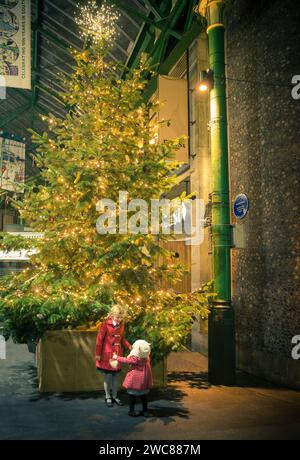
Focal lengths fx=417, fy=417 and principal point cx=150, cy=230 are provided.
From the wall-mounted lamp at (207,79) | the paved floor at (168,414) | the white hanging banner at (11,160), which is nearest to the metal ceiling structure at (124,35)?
the white hanging banner at (11,160)

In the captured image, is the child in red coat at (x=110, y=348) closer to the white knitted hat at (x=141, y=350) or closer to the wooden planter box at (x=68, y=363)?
the white knitted hat at (x=141, y=350)

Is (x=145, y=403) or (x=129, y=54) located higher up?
(x=129, y=54)

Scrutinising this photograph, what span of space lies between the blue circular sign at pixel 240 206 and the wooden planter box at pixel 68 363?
14.6 ft

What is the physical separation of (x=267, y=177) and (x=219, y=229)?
68.9 inches

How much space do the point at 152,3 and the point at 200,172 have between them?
22.0 feet

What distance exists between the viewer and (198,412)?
630cm

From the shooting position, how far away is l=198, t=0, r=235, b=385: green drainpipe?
7902mm

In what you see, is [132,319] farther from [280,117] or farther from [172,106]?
[172,106]

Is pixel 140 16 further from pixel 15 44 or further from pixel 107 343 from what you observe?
pixel 107 343

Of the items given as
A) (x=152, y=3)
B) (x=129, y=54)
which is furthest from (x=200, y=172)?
(x=129, y=54)

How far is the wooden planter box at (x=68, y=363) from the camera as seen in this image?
741 centimetres

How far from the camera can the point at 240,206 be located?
32.3 ft

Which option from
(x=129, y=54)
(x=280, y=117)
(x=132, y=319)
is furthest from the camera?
(x=129, y=54)

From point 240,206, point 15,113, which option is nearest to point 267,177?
point 240,206
